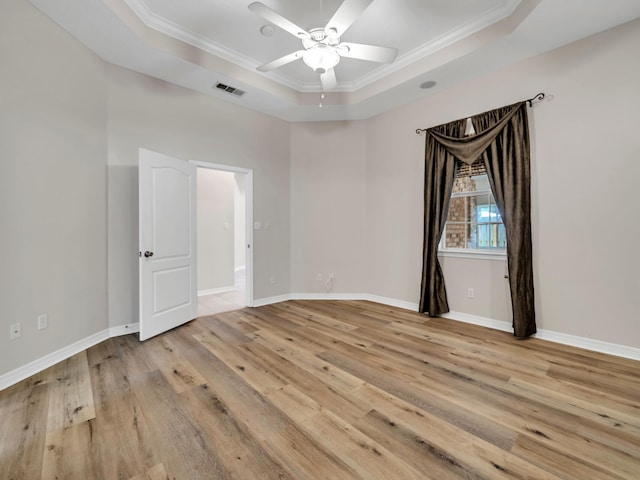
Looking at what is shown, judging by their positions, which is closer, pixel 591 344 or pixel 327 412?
pixel 327 412

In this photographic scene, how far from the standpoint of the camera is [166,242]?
324 centimetres

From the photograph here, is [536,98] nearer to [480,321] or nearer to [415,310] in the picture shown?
[480,321]

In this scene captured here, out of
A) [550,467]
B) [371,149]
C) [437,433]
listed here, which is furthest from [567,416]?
[371,149]

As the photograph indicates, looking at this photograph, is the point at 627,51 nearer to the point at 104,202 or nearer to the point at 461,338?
the point at 461,338

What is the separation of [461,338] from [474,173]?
2.00 meters

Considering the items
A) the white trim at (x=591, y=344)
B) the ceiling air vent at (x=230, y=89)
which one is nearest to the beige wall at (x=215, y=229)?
the ceiling air vent at (x=230, y=89)

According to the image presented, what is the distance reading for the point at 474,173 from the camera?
3512 mm

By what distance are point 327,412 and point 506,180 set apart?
9.63ft

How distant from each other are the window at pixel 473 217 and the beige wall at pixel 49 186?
417 centimetres

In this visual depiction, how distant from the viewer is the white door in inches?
118


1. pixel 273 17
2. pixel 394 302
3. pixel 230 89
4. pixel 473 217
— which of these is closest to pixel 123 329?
pixel 230 89

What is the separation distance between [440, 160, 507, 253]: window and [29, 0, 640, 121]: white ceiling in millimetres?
1218

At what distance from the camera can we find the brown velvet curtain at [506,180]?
2.96m

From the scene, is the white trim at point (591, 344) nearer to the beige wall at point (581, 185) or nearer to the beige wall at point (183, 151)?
the beige wall at point (581, 185)
